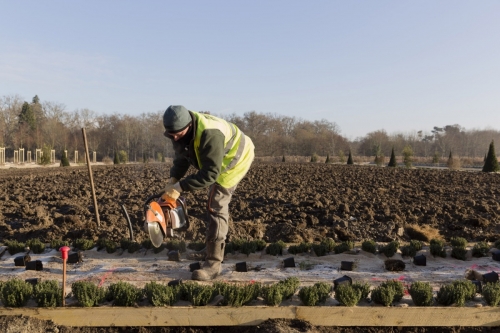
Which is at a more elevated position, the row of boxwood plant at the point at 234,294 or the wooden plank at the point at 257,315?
the row of boxwood plant at the point at 234,294

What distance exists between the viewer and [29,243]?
5.18 meters

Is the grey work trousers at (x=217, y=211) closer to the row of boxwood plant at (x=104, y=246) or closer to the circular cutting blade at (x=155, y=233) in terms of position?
the circular cutting blade at (x=155, y=233)

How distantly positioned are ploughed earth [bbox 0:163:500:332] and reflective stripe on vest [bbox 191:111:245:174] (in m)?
1.22

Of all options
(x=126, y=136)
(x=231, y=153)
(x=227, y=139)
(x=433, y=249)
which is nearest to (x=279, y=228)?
(x=433, y=249)

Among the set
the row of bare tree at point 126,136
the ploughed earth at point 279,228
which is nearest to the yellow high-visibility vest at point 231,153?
the ploughed earth at point 279,228

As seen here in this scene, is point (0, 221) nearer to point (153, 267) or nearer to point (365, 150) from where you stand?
point (153, 267)

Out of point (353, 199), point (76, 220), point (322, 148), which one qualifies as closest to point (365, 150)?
point (322, 148)

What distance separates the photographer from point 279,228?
8.02 metres

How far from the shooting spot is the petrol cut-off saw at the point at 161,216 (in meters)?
3.70

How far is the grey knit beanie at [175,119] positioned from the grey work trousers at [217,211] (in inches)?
30.4

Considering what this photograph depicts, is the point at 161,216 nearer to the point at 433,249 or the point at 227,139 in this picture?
the point at 227,139

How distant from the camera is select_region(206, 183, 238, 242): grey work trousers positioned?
13.3ft

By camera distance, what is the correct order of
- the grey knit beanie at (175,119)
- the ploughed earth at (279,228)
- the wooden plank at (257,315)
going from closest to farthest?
A: the wooden plank at (257,315) < the grey knit beanie at (175,119) < the ploughed earth at (279,228)

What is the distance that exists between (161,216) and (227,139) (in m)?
0.98
